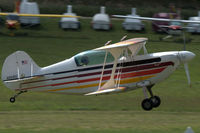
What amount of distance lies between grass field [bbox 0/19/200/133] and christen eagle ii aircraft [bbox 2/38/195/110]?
82 centimetres

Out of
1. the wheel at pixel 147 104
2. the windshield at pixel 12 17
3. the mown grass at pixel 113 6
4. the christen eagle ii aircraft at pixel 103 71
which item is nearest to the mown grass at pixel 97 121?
the wheel at pixel 147 104

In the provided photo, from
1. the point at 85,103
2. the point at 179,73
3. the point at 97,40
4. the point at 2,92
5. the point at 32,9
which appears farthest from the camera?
the point at 32,9

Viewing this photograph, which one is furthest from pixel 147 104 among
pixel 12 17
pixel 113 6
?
pixel 113 6

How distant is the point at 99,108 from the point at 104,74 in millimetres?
2020

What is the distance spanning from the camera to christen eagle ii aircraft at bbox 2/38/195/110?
13.8 m

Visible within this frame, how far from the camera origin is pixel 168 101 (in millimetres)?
16844

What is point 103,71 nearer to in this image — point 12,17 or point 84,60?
point 84,60

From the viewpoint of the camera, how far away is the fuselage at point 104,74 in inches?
546

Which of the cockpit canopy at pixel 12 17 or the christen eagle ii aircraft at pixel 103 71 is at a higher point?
the cockpit canopy at pixel 12 17

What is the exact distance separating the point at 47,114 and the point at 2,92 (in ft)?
Result: 14.9

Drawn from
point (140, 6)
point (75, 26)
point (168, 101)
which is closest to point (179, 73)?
point (168, 101)

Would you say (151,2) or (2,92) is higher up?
(151,2)

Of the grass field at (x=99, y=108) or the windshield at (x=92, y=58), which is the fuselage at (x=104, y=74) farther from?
the grass field at (x=99, y=108)

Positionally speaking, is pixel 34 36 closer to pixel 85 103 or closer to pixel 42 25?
pixel 42 25
